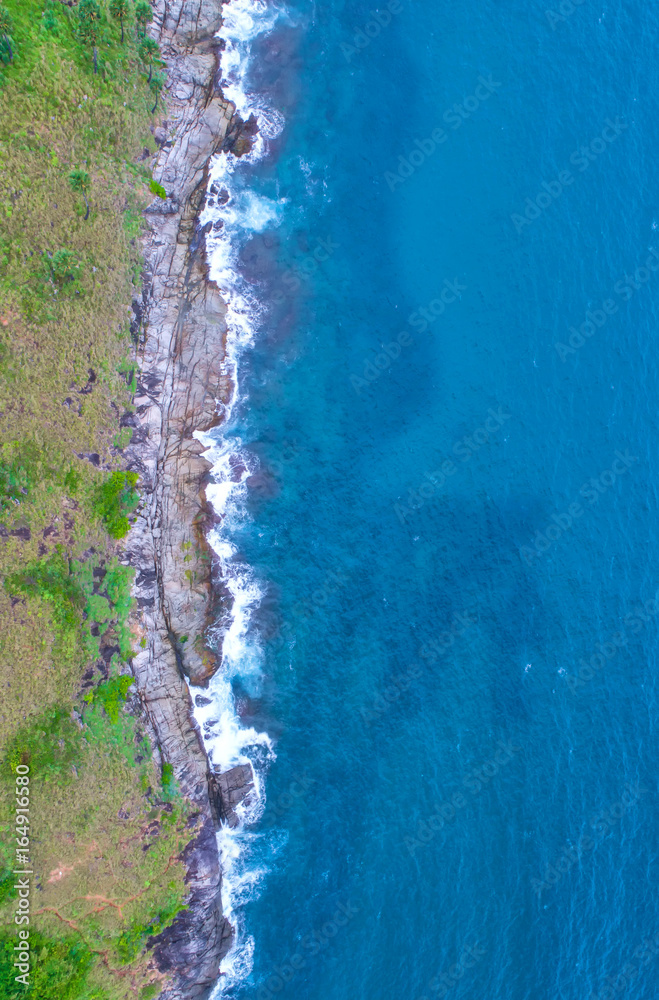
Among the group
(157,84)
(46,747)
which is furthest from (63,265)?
(46,747)

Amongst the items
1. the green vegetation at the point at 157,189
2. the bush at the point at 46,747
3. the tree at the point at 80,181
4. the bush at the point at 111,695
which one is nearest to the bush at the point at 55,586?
the bush at the point at 111,695

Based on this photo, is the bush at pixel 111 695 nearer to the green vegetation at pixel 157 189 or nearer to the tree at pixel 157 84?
the green vegetation at pixel 157 189

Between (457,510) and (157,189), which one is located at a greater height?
(157,189)

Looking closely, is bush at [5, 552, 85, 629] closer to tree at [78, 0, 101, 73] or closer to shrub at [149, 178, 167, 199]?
shrub at [149, 178, 167, 199]

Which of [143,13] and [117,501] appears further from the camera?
[143,13]

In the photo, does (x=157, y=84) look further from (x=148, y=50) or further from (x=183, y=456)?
(x=183, y=456)

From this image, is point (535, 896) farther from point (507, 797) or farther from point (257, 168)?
point (257, 168)

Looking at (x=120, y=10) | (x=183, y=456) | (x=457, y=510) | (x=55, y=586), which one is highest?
(x=120, y=10)
